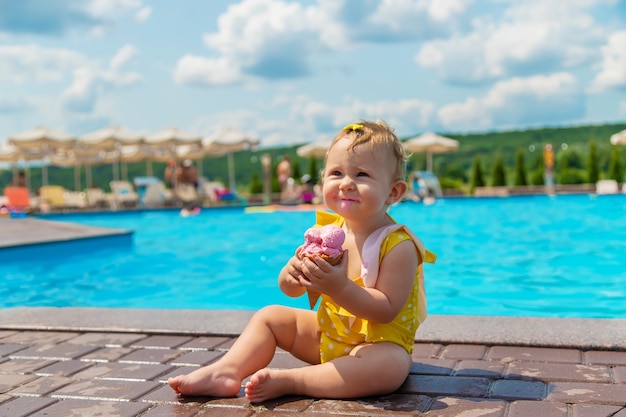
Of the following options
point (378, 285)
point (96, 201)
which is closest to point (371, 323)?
point (378, 285)

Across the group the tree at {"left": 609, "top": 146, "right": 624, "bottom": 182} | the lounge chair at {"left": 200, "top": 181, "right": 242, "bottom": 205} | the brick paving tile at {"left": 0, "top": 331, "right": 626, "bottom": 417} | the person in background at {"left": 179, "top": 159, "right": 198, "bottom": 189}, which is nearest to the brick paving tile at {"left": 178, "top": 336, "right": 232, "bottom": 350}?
the brick paving tile at {"left": 0, "top": 331, "right": 626, "bottom": 417}

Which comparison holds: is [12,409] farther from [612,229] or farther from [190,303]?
[612,229]

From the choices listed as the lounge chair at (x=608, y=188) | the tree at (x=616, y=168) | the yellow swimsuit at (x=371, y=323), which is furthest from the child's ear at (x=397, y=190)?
the tree at (x=616, y=168)

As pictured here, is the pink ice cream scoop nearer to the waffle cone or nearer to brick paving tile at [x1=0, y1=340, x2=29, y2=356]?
the waffle cone

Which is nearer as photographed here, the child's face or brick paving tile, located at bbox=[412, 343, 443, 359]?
the child's face

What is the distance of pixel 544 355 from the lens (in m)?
2.97

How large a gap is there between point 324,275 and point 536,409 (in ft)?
2.60

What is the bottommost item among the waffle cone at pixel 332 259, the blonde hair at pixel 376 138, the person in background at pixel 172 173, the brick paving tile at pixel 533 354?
the brick paving tile at pixel 533 354

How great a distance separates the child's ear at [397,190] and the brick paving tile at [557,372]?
0.80 meters

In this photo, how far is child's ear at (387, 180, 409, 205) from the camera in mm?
2570

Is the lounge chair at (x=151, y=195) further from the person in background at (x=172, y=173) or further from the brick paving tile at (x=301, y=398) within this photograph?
the brick paving tile at (x=301, y=398)

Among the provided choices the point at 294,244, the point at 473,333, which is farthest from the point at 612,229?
the point at 473,333

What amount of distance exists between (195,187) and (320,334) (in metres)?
21.9

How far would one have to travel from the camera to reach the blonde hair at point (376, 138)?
8.17ft
